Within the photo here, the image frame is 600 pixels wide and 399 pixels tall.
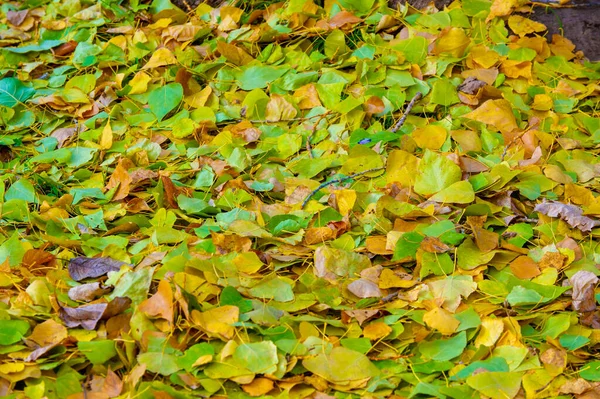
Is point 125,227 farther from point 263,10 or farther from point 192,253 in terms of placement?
point 263,10

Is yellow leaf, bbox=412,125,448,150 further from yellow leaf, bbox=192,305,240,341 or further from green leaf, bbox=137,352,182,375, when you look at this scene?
green leaf, bbox=137,352,182,375

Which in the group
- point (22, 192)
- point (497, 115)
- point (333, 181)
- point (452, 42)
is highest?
point (452, 42)

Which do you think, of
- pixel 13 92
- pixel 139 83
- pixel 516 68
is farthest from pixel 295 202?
pixel 13 92

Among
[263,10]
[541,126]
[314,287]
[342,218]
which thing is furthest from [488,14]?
[314,287]

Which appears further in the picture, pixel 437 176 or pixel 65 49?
pixel 65 49

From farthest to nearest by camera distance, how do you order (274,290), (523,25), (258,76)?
(523,25)
(258,76)
(274,290)

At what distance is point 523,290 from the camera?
172 centimetres

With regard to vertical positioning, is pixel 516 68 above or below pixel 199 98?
above

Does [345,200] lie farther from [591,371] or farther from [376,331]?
[591,371]

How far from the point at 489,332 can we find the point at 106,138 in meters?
1.36

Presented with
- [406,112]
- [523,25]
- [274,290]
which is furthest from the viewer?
[523,25]

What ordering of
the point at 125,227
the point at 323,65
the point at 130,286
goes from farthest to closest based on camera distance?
the point at 323,65 < the point at 125,227 < the point at 130,286

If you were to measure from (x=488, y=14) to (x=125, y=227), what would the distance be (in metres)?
1.57

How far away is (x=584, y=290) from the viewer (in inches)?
68.1
